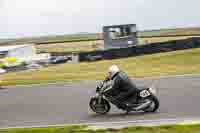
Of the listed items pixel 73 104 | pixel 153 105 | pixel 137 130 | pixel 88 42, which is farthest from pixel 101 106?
pixel 88 42

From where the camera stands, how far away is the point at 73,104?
12180mm

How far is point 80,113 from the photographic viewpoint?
423 inches

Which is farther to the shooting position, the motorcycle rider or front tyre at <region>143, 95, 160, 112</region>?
the motorcycle rider

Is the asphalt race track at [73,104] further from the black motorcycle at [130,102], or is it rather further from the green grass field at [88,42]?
the green grass field at [88,42]

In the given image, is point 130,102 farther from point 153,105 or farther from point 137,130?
point 137,130

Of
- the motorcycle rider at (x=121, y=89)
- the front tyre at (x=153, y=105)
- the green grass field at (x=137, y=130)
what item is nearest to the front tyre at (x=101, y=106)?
the motorcycle rider at (x=121, y=89)

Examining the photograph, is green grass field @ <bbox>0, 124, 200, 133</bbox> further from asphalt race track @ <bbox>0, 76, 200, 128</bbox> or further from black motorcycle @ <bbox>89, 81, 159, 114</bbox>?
black motorcycle @ <bbox>89, 81, 159, 114</bbox>

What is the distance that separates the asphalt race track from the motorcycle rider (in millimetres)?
328

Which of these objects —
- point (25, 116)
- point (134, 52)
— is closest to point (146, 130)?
point (25, 116)

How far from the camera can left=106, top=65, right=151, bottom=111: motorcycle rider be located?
9914 mm

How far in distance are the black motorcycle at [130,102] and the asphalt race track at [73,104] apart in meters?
0.17

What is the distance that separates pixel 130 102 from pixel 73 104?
268 cm

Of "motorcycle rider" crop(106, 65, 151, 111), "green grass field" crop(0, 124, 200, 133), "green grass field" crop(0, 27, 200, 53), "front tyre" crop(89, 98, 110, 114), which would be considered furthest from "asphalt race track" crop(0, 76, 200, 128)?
"green grass field" crop(0, 27, 200, 53)

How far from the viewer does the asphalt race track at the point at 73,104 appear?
978 centimetres
